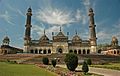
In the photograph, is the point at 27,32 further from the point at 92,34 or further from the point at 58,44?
the point at 92,34

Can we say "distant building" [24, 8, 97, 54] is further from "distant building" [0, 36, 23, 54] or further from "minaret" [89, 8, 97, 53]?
"distant building" [0, 36, 23, 54]

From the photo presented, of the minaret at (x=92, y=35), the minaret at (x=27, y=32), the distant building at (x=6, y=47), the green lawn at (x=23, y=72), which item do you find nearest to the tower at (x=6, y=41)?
the distant building at (x=6, y=47)

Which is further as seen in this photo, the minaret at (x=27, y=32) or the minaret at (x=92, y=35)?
the minaret at (x=27, y=32)

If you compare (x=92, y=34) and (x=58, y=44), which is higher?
(x=92, y=34)

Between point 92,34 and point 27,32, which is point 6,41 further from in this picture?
point 92,34

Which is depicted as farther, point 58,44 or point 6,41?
point 6,41

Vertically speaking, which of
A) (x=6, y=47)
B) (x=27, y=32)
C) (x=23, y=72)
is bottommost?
(x=23, y=72)

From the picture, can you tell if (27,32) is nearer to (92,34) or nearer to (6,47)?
(6,47)

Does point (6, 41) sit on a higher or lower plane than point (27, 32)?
lower

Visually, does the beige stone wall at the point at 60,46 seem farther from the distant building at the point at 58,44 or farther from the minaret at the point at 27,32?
the minaret at the point at 27,32

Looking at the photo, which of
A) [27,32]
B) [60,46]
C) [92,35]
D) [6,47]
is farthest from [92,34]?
[6,47]

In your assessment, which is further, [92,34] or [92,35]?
[92,34]

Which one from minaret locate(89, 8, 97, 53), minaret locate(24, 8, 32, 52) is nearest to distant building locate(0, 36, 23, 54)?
minaret locate(24, 8, 32, 52)

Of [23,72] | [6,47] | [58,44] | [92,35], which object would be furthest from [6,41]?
[23,72]
